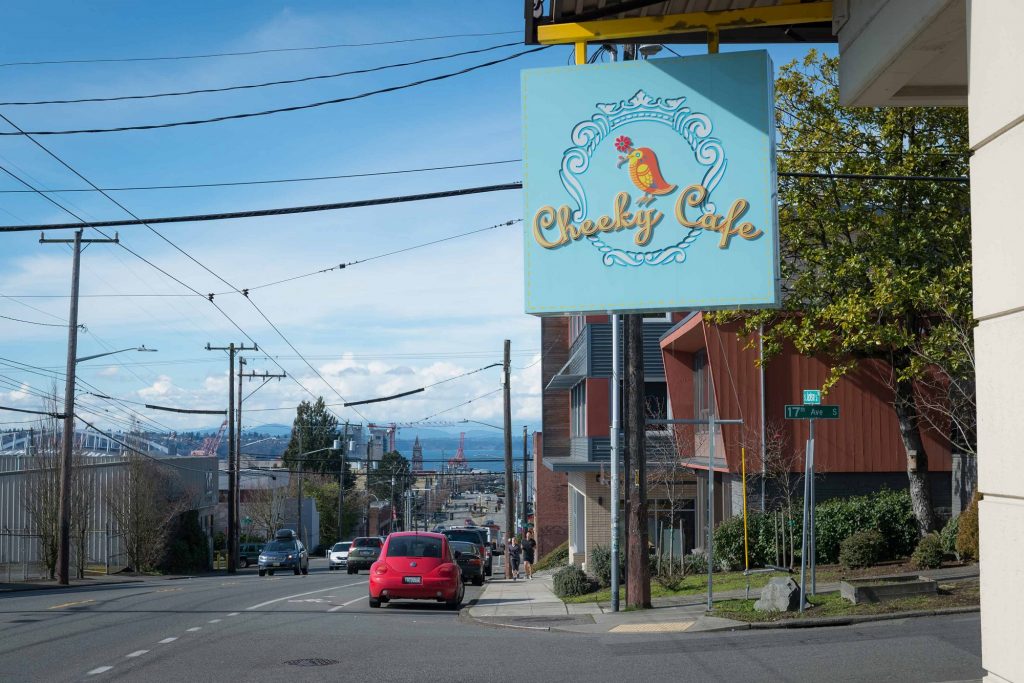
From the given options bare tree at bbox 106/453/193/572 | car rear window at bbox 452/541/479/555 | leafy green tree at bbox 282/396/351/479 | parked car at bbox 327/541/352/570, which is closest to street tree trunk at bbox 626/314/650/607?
car rear window at bbox 452/541/479/555

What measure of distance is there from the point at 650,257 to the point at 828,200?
13853 mm

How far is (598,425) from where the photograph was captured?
105ft

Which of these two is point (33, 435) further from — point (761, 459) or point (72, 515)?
point (761, 459)

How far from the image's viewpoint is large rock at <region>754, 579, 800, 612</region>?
603 inches

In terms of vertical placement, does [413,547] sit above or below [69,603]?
above

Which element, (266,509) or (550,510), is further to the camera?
(266,509)

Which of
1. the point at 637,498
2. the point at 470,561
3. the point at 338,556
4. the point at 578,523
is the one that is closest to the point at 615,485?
the point at 637,498

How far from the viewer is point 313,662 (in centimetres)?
1159

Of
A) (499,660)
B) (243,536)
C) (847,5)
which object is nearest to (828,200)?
(499,660)

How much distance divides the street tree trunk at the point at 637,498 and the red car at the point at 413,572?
146 inches

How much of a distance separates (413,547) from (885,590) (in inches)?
338

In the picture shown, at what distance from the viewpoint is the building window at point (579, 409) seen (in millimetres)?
33469

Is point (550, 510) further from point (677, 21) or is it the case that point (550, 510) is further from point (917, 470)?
point (677, 21)

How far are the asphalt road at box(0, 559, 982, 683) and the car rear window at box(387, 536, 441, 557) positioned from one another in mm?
2569
